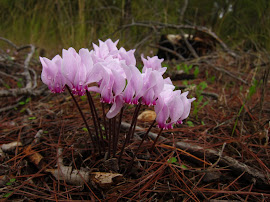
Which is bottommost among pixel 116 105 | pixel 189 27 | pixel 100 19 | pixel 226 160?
pixel 226 160

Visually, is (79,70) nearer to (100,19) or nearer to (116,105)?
(116,105)

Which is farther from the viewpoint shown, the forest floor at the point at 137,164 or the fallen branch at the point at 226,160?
the fallen branch at the point at 226,160

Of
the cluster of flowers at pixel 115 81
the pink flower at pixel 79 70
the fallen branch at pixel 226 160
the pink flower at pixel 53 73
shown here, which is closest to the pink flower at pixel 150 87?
the cluster of flowers at pixel 115 81

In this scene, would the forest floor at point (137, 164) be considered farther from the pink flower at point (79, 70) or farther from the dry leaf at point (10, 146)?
the pink flower at point (79, 70)

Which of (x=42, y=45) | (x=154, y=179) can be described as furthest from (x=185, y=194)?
(x=42, y=45)

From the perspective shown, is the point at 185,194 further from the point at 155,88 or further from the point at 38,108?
the point at 38,108

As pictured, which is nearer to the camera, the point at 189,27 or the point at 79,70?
the point at 79,70

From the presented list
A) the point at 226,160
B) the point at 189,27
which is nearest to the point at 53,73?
the point at 226,160
